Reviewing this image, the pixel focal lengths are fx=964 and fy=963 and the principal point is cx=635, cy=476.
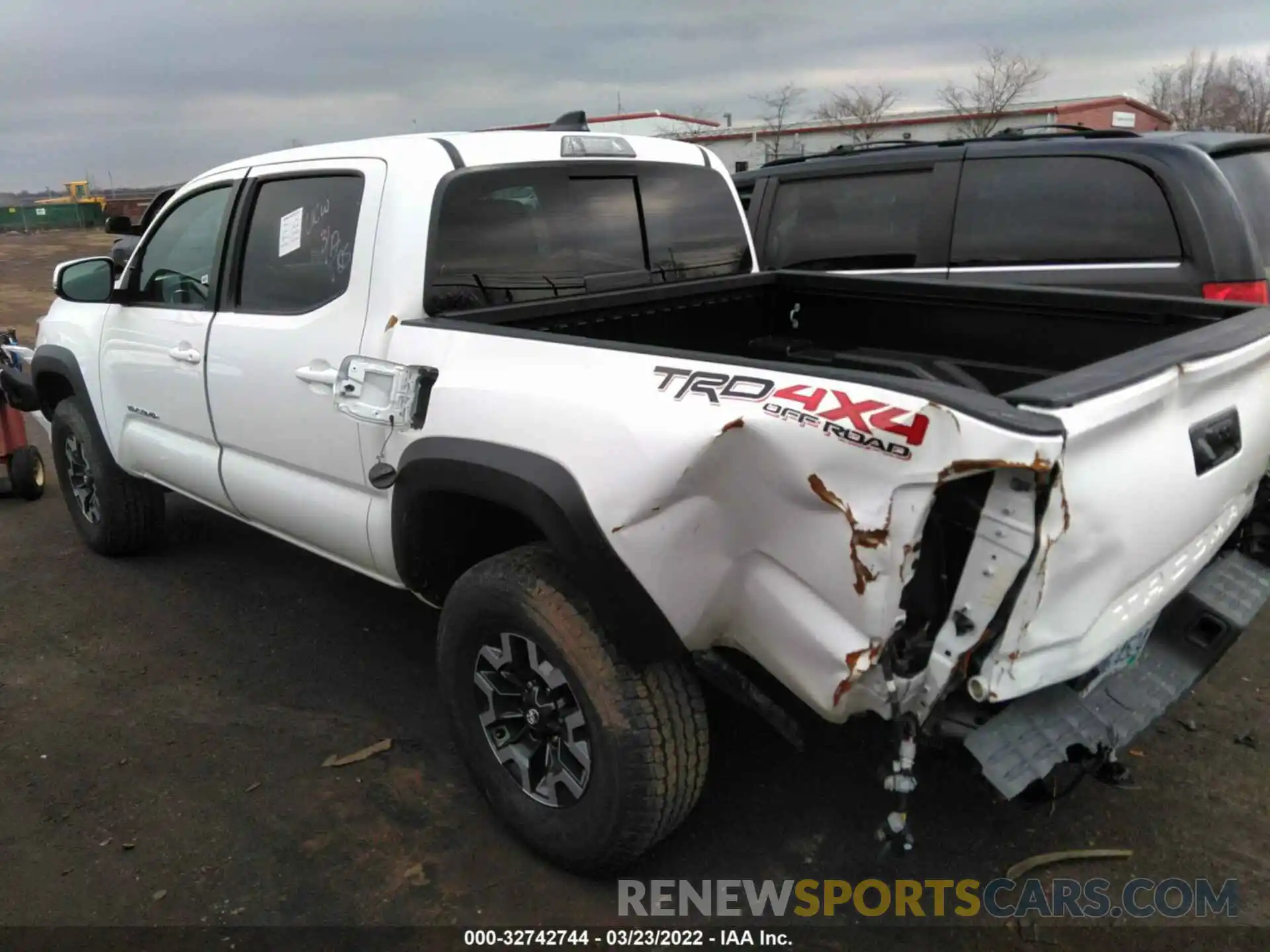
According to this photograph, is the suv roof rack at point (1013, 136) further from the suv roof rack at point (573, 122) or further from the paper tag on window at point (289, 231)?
the paper tag on window at point (289, 231)

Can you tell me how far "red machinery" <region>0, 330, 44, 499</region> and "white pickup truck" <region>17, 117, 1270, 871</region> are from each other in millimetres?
2144

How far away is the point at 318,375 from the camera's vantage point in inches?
123

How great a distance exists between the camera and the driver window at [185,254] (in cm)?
387

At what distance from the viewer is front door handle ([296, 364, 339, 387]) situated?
308 cm

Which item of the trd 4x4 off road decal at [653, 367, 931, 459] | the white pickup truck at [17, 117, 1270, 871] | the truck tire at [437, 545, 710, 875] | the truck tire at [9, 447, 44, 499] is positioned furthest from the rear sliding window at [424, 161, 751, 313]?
the truck tire at [9, 447, 44, 499]

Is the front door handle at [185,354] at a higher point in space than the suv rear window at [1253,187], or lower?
lower

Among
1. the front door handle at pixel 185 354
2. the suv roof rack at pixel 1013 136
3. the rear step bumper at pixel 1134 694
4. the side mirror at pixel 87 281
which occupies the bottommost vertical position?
the rear step bumper at pixel 1134 694

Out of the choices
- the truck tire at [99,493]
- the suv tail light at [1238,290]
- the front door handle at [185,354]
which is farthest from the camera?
the truck tire at [99,493]

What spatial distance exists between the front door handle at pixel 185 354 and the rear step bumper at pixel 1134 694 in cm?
313

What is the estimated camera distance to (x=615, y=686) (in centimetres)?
239

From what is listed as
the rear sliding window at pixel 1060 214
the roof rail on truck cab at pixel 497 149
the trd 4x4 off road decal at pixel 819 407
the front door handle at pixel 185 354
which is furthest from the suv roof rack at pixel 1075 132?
the front door handle at pixel 185 354

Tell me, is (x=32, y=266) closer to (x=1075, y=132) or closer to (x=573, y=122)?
(x=573, y=122)

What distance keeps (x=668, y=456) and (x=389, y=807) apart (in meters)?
1.64

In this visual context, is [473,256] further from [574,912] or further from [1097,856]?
[1097,856]
